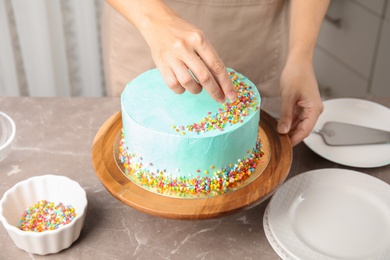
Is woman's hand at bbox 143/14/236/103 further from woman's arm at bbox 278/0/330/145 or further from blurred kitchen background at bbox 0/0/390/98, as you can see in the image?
blurred kitchen background at bbox 0/0/390/98

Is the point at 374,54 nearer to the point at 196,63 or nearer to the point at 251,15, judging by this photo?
the point at 251,15

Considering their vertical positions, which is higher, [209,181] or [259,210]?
[209,181]

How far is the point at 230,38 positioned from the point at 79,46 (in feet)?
3.45

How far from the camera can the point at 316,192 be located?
140 cm

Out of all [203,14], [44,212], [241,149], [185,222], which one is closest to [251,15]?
[203,14]

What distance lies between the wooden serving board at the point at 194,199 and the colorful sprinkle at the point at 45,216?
12 centimetres

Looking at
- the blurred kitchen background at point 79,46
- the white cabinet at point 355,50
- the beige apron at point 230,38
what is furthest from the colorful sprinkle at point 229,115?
the white cabinet at point 355,50

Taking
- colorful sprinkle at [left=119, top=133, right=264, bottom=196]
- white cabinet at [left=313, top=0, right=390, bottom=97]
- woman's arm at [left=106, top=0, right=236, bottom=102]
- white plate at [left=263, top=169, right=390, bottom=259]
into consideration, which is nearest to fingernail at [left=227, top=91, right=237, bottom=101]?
woman's arm at [left=106, top=0, right=236, bottom=102]

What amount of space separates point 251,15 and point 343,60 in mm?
1335

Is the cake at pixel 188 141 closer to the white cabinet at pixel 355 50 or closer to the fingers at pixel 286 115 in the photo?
the fingers at pixel 286 115

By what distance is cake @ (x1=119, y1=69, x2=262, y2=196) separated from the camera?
1.23 metres

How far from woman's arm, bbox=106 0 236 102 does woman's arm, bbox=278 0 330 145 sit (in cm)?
30

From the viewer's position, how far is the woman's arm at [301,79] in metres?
1.46

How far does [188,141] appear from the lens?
3.98 ft
